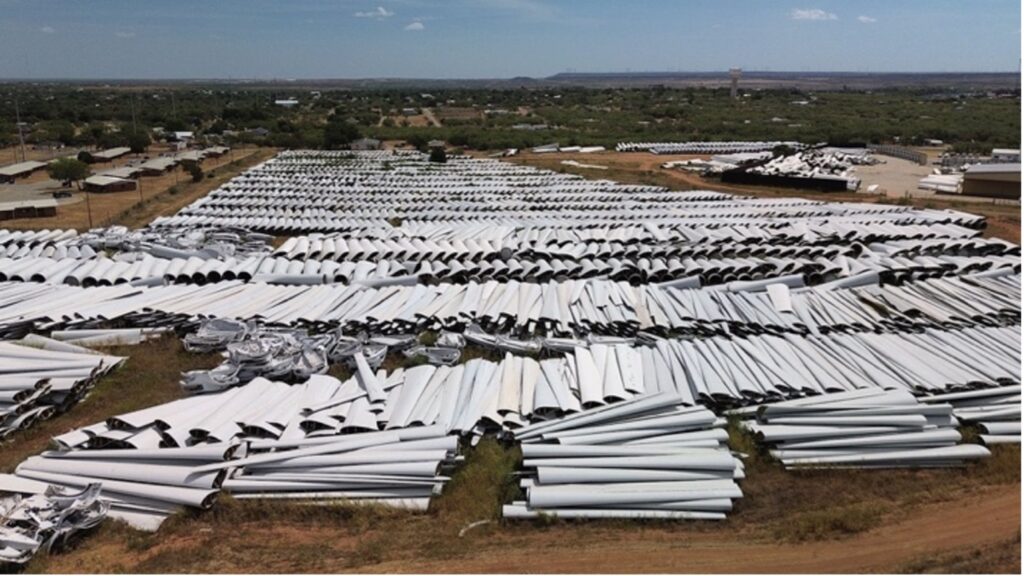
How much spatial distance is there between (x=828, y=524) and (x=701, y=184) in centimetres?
3285

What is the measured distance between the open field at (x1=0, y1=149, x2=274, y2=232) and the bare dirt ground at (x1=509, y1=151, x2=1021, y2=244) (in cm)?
1932

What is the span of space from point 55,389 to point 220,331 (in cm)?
316

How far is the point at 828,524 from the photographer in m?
8.52

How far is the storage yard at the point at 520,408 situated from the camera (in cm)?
847

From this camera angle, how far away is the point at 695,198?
3194 cm

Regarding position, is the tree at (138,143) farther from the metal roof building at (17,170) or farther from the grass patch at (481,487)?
the grass patch at (481,487)

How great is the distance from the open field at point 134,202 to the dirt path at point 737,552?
24604 mm

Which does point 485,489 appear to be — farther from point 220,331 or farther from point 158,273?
point 158,273

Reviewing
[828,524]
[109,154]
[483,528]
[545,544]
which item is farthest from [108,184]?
[828,524]

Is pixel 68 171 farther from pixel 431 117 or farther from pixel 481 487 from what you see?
pixel 431 117

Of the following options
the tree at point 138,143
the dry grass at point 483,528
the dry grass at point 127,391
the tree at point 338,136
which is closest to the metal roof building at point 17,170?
the tree at point 138,143

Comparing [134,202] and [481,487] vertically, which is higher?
[134,202]

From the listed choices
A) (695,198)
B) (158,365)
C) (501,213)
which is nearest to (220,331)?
(158,365)

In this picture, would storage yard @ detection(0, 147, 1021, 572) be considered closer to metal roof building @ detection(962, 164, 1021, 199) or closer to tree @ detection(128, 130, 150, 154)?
metal roof building @ detection(962, 164, 1021, 199)
